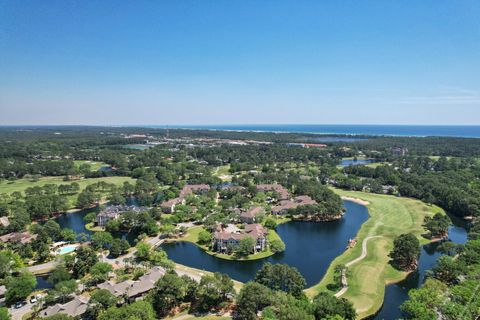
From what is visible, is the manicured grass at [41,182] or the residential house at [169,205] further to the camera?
the manicured grass at [41,182]

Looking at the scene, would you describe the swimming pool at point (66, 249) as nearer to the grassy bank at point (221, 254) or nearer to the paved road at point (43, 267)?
the paved road at point (43, 267)

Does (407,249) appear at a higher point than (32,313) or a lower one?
higher

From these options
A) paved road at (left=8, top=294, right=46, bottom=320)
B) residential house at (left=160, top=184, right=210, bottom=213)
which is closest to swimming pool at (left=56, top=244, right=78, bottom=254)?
paved road at (left=8, top=294, right=46, bottom=320)

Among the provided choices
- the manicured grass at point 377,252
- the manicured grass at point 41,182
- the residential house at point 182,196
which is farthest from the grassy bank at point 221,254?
the manicured grass at point 41,182

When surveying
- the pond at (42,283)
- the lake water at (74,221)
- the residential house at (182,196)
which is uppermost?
the residential house at (182,196)

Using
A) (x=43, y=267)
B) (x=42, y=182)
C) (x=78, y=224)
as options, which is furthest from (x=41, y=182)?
(x=43, y=267)

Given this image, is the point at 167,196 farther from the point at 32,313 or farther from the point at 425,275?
the point at 425,275

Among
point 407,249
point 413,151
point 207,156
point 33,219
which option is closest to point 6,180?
point 33,219
